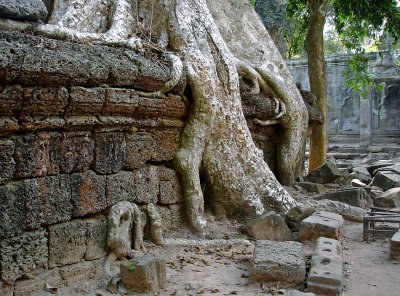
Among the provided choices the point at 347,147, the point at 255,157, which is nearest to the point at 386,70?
the point at 347,147

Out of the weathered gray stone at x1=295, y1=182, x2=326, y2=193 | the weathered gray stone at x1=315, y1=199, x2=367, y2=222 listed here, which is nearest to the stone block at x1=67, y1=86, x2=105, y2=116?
the weathered gray stone at x1=315, y1=199, x2=367, y2=222

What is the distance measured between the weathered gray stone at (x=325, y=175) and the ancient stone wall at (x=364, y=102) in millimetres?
9552

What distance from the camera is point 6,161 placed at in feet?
10.1

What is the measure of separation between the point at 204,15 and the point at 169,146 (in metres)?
1.40

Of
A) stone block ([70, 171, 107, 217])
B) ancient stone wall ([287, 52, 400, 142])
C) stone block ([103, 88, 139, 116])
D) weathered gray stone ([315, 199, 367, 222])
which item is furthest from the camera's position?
ancient stone wall ([287, 52, 400, 142])

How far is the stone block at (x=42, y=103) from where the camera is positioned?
3.13 metres

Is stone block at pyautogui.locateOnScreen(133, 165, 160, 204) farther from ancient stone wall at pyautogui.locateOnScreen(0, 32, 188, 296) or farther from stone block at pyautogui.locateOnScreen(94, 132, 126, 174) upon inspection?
stone block at pyautogui.locateOnScreen(94, 132, 126, 174)

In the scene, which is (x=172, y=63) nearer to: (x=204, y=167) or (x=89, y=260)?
(x=204, y=167)

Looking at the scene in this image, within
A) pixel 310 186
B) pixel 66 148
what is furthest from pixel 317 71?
pixel 66 148

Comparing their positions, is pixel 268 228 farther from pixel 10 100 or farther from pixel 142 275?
pixel 10 100

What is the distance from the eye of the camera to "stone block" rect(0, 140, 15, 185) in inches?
120

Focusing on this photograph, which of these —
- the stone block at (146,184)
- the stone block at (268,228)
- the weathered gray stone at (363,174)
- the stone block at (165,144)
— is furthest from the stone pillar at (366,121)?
the stone block at (146,184)

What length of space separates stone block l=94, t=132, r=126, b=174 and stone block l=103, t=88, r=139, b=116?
0.19 m

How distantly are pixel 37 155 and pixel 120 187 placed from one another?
0.82 m
